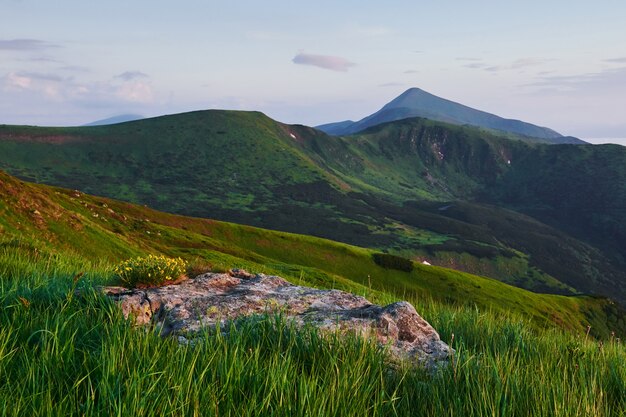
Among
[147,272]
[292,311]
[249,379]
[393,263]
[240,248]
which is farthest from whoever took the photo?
[393,263]

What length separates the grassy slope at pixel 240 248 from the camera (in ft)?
157

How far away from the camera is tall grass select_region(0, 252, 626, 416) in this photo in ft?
15.2

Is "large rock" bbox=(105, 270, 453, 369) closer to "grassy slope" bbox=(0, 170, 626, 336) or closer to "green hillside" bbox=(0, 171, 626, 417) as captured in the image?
"green hillside" bbox=(0, 171, 626, 417)

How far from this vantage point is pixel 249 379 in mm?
5250

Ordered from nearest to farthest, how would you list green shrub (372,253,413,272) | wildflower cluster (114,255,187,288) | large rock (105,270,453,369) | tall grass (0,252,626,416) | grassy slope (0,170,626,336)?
tall grass (0,252,626,416) < large rock (105,270,453,369) < wildflower cluster (114,255,187,288) < grassy slope (0,170,626,336) < green shrub (372,253,413,272)

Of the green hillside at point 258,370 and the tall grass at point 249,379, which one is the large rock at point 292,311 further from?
the tall grass at point 249,379

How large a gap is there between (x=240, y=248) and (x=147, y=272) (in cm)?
8650

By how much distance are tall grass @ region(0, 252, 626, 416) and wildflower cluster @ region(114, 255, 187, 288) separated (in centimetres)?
325

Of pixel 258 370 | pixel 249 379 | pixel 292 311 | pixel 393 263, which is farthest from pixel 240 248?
pixel 249 379

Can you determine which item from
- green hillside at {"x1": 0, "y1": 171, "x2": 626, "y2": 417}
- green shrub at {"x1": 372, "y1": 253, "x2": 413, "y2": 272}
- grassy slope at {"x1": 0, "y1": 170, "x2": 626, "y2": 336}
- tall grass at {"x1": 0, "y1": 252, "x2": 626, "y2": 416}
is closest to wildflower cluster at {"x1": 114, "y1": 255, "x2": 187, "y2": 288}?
green hillside at {"x1": 0, "y1": 171, "x2": 626, "y2": 417}

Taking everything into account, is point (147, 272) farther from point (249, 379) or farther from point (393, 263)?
point (393, 263)

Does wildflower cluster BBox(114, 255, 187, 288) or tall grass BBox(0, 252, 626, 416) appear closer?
tall grass BBox(0, 252, 626, 416)

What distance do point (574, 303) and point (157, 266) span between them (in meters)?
142

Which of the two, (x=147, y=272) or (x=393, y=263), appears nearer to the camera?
(x=147, y=272)
